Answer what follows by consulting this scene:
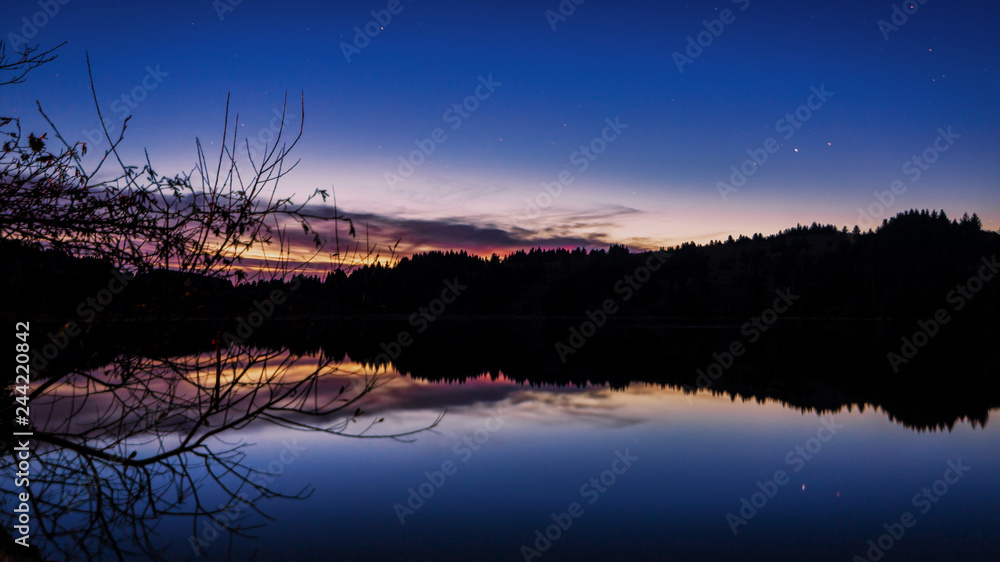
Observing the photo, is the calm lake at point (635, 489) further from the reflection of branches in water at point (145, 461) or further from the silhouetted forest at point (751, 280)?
the silhouetted forest at point (751, 280)

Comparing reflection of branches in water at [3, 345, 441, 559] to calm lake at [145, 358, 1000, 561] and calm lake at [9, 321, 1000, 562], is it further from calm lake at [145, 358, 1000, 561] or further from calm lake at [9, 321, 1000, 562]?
calm lake at [145, 358, 1000, 561]

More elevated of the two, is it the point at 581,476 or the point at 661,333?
the point at 581,476

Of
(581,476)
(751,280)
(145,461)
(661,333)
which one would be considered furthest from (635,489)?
(751,280)

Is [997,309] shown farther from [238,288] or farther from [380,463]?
[238,288]

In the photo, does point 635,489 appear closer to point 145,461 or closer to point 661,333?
point 145,461

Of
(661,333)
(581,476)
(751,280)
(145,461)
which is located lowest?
(661,333)

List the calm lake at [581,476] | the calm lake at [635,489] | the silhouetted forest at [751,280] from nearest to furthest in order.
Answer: the calm lake at [581,476] → the calm lake at [635,489] → the silhouetted forest at [751,280]

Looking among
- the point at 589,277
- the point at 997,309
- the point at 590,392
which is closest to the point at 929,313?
the point at 997,309

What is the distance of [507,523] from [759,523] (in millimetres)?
3017

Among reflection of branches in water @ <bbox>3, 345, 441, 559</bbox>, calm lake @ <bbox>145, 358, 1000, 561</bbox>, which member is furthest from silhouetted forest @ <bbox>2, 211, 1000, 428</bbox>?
calm lake @ <bbox>145, 358, 1000, 561</bbox>

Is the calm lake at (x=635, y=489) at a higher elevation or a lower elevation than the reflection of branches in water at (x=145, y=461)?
lower

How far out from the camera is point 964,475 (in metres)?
9.96

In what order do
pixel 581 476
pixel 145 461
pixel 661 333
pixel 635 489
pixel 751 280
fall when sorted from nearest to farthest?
1. pixel 145 461
2. pixel 635 489
3. pixel 581 476
4. pixel 661 333
5. pixel 751 280

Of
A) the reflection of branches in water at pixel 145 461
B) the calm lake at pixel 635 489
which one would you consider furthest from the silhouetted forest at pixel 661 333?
the calm lake at pixel 635 489
